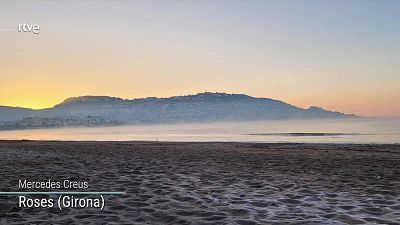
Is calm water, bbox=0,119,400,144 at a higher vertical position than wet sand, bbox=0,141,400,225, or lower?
higher

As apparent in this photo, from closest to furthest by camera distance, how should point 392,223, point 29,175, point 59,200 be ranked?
point 392,223 → point 59,200 → point 29,175

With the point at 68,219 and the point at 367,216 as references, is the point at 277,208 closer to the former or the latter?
the point at 367,216

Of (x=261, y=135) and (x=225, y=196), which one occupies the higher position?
(x=261, y=135)

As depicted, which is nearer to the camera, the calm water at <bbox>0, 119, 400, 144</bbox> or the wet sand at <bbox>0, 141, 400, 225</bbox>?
the wet sand at <bbox>0, 141, 400, 225</bbox>

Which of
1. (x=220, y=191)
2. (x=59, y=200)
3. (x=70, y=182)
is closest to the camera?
(x=59, y=200)

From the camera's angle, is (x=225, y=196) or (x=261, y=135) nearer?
(x=225, y=196)

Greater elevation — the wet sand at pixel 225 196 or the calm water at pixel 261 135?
the calm water at pixel 261 135

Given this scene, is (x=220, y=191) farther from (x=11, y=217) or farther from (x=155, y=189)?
(x=11, y=217)

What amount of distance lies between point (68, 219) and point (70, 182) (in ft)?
15.1

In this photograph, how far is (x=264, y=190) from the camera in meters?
9.86

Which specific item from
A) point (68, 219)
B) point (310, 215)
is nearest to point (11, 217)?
point (68, 219)

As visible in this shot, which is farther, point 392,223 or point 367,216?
point 367,216

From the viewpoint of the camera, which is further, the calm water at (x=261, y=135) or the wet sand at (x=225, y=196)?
the calm water at (x=261, y=135)

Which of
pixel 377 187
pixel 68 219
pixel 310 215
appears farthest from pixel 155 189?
pixel 377 187
